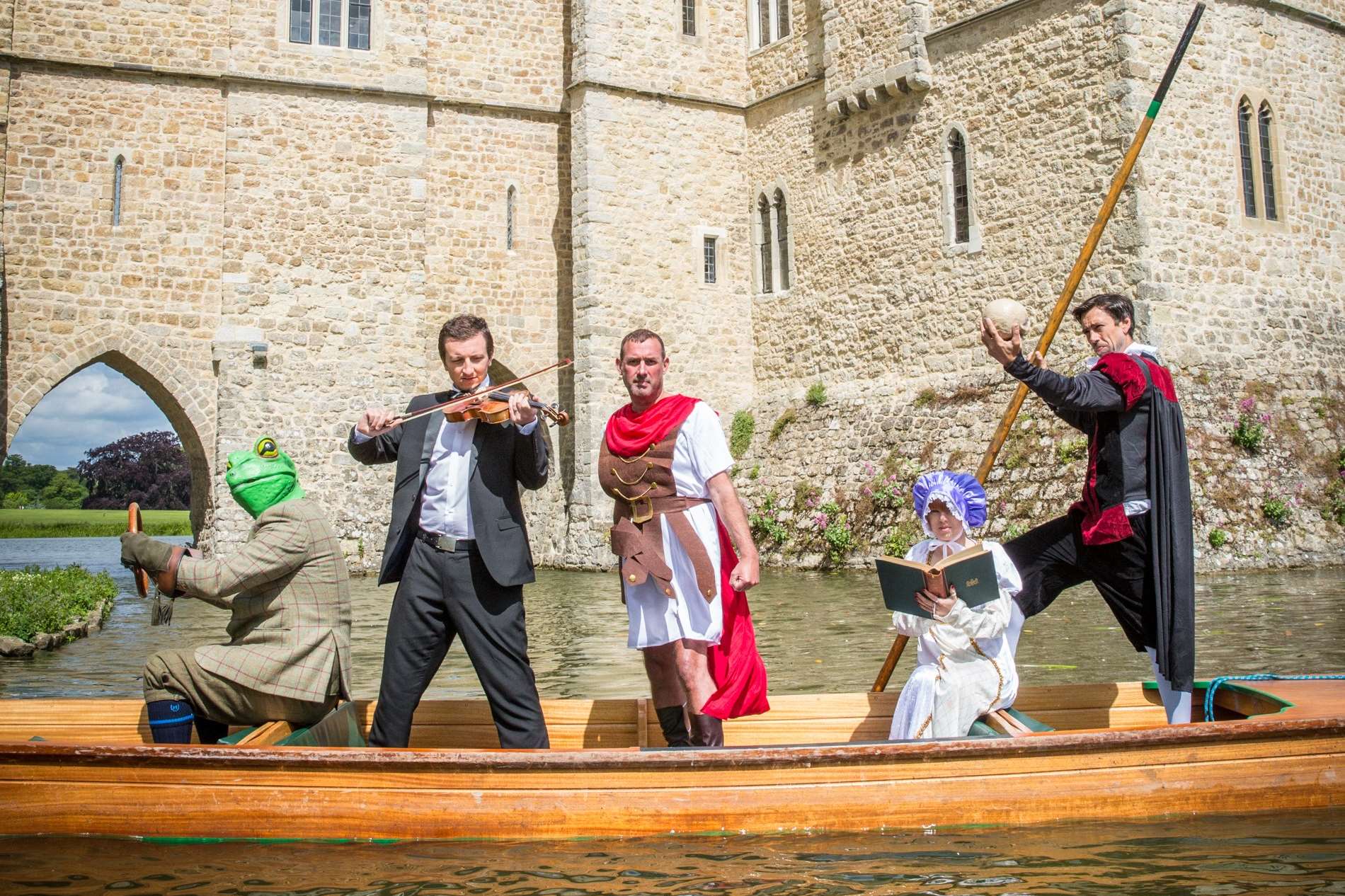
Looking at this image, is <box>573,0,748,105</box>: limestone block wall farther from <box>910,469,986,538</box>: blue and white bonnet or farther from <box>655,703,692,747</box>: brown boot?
<box>655,703,692,747</box>: brown boot

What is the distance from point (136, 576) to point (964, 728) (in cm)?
353

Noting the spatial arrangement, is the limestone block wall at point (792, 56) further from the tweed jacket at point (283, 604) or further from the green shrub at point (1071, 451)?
the tweed jacket at point (283, 604)

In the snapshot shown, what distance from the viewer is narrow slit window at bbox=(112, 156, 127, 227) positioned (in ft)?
59.9

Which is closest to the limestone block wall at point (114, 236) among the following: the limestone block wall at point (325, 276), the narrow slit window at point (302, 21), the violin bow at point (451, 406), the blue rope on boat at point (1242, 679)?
the limestone block wall at point (325, 276)

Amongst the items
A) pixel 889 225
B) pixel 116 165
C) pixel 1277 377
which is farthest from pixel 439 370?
pixel 1277 377

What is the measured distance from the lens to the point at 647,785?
15.8 ft

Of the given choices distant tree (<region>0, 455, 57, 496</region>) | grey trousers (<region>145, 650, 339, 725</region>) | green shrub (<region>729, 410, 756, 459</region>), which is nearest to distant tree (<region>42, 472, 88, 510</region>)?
distant tree (<region>0, 455, 57, 496</region>)

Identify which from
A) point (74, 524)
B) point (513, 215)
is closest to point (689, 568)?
point (513, 215)

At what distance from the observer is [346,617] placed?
541cm

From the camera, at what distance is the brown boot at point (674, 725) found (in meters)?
5.51

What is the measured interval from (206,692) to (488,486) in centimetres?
140

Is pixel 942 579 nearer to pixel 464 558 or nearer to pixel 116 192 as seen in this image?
pixel 464 558

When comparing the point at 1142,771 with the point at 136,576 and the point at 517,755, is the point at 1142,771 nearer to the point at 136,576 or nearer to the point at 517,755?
the point at 517,755

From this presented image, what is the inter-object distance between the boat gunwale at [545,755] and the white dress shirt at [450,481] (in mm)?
952
